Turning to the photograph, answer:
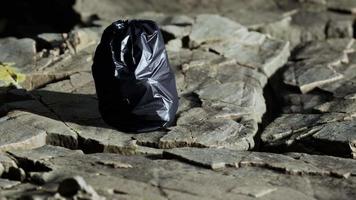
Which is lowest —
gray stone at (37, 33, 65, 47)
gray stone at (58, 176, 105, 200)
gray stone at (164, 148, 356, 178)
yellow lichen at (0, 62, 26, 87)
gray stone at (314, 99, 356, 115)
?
gray stone at (164, 148, 356, 178)

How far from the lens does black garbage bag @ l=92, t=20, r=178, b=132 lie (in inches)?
195

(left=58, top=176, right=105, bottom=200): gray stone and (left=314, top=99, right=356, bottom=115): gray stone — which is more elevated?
(left=314, top=99, right=356, bottom=115): gray stone

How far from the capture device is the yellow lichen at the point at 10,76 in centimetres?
598

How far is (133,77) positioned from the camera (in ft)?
16.2

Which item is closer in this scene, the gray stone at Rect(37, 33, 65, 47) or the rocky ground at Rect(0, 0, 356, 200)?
the rocky ground at Rect(0, 0, 356, 200)

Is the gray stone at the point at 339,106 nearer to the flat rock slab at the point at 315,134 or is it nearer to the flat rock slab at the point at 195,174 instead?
the flat rock slab at the point at 315,134

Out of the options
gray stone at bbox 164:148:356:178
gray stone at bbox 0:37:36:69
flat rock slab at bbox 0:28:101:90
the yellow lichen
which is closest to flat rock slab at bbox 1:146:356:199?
gray stone at bbox 164:148:356:178

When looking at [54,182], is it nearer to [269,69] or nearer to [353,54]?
[269,69]

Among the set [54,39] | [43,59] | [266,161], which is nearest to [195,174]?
[266,161]

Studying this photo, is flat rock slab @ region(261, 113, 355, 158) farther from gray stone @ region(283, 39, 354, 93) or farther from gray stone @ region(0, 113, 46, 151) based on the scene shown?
gray stone @ region(0, 113, 46, 151)

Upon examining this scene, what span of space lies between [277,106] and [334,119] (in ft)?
2.67

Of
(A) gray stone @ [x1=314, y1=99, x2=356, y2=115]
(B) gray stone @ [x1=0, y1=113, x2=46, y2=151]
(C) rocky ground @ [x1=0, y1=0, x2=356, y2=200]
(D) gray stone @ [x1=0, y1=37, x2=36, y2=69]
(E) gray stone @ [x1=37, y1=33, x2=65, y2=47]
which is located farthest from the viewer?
(E) gray stone @ [x1=37, y1=33, x2=65, y2=47]

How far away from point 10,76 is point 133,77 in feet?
5.16

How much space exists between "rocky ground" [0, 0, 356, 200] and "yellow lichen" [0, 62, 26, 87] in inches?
0.5
